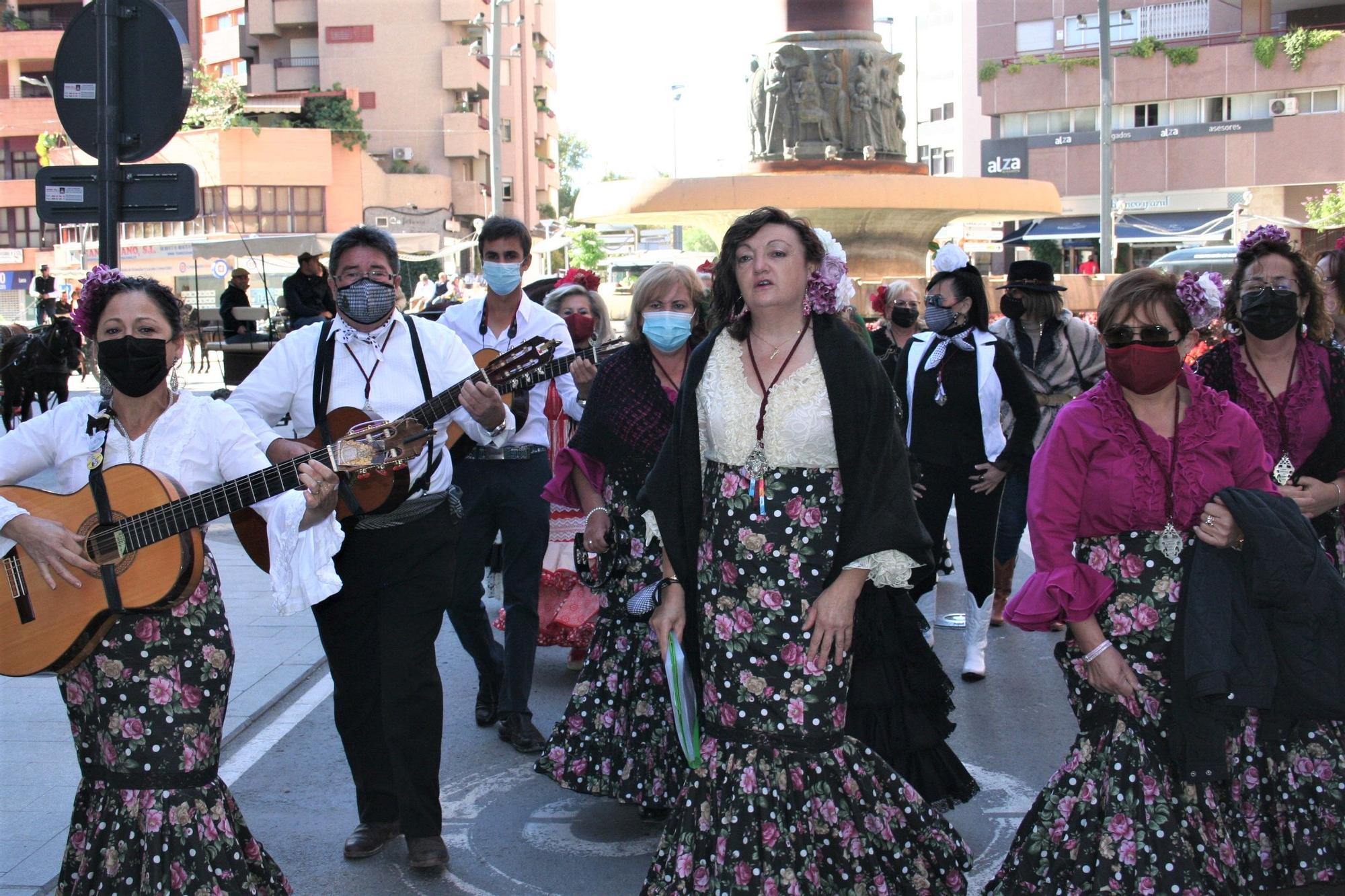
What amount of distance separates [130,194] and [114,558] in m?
2.79

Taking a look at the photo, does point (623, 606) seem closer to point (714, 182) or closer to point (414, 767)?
point (414, 767)

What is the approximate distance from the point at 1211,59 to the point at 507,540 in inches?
2081

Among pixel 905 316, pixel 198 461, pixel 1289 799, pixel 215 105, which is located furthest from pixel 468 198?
pixel 1289 799

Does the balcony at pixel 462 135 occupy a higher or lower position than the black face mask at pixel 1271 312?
higher

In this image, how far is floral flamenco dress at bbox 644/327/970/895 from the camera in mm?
4051

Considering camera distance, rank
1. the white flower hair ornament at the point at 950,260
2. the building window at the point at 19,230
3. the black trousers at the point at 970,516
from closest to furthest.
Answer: the black trousers at the point at 970,516
the white flower hair ornament at the point at 950,260
the building window at the point at 19,230

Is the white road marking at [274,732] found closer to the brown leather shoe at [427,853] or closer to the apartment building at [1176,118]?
the brown leather shoe at [427,853]

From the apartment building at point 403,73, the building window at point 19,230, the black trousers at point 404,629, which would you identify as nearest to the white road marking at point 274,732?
the black trousers at point 404,629

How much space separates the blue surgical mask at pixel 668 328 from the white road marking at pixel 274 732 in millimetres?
2486

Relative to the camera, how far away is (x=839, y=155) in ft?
70.9

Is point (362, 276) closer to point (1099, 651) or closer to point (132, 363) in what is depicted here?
point (132, 363)

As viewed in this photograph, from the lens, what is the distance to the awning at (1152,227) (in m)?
51.6

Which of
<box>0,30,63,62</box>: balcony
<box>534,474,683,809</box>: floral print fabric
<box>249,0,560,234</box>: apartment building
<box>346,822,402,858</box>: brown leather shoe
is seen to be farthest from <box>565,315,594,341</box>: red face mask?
<box>0,30,63,62</box>: balcony

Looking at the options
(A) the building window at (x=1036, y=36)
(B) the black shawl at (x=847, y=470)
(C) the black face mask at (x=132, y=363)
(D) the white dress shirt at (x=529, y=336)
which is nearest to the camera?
(B) the black shawl at (x=847, y=470)
